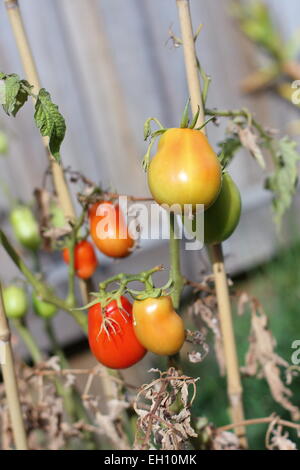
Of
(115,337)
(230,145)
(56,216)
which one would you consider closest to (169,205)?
(115,337)

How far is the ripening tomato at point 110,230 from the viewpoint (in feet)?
2.40

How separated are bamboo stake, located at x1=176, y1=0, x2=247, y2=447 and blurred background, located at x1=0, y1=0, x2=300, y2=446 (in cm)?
80

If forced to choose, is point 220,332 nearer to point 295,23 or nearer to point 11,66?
point 11,66

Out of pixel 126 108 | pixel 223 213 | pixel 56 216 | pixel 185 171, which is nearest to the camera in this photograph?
pixel 185 171

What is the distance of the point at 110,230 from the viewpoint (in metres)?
0.73

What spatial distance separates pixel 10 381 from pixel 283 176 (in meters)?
0.41

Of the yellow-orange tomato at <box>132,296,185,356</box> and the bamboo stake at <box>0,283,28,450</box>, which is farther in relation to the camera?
the bamboo stake at <box>0,283,28,450</box>

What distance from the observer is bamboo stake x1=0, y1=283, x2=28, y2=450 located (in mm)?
667

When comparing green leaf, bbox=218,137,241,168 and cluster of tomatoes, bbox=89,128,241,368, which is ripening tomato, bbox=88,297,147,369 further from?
green leaf, bbox=218,137,241,168

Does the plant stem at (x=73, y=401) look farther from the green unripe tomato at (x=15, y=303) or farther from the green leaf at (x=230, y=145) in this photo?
the green leaf at (x=230, y=145)

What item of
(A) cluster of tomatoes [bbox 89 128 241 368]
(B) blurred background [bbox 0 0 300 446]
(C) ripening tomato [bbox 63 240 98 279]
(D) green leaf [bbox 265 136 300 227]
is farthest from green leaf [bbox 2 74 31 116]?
(B) blurred background [bbox 0 0 300 446]

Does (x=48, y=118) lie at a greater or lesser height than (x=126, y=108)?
lesser

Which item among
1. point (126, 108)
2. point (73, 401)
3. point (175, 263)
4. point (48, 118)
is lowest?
point (73, 401)

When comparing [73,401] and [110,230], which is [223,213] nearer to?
[110,230]
